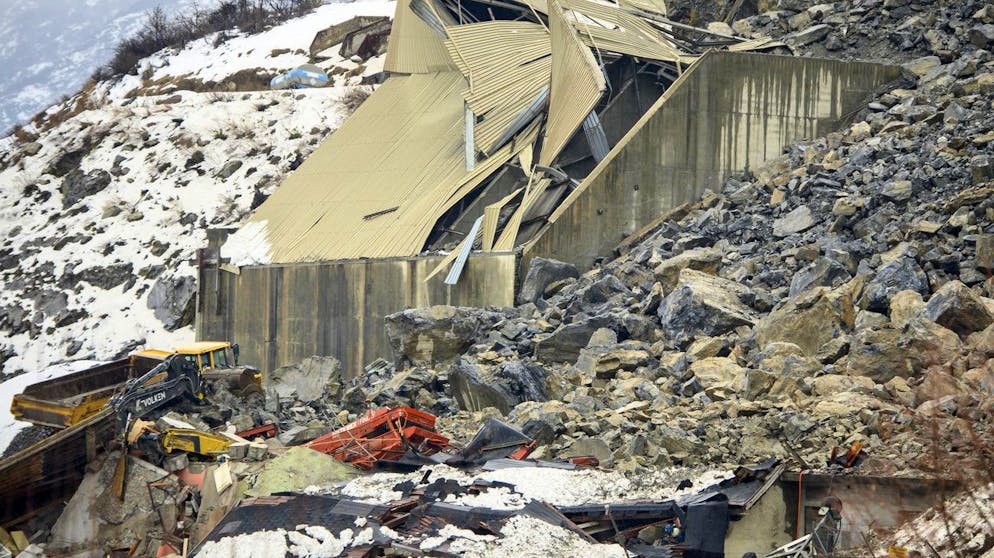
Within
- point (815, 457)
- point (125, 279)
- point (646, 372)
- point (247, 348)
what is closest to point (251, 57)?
point (125, 279)

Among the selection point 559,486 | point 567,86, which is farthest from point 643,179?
point 559,486

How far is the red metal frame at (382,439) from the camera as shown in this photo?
14570 millimetres

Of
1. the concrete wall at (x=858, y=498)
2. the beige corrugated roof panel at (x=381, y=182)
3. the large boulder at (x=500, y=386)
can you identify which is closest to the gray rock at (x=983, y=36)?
the beige corrugated roof panel at (x=381, y=182)

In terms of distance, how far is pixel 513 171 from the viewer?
26.2 m

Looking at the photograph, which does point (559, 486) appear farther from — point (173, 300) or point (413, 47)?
point (173, 300)

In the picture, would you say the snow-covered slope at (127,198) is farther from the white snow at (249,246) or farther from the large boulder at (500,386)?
the large boulder at (500,386)

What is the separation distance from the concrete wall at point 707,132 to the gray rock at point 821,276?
513cm

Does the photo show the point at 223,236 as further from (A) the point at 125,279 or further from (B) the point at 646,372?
(B) the point at 646,372

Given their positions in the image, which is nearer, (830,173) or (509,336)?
(509,336)

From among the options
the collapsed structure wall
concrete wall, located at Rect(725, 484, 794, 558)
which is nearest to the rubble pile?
the collapsed structure wall

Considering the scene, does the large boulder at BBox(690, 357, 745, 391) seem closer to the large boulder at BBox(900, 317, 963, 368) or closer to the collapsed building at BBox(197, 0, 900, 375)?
the large boulder at BBox(900, 317, 963, 368)

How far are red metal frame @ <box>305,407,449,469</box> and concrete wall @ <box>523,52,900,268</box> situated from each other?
8417 millimetres

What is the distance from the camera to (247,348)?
26.4 metres

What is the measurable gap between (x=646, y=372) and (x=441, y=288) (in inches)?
258
